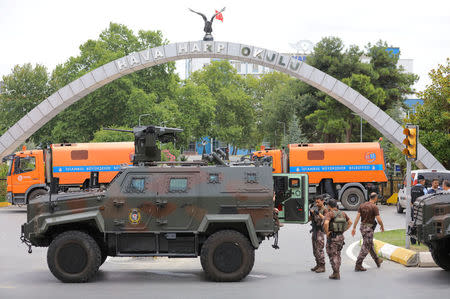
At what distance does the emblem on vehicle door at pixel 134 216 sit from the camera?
12.2 m

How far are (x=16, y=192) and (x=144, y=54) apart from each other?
10899mm

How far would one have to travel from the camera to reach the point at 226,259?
11938mm

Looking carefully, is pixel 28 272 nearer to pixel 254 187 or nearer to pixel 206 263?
pixel 206 263

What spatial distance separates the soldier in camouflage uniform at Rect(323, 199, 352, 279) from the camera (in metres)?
12.3

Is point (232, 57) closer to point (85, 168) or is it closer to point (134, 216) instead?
point (85, 168)

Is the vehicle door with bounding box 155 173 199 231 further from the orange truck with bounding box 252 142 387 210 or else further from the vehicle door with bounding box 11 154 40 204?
the vehicle door with bounding box 11 154 40 204

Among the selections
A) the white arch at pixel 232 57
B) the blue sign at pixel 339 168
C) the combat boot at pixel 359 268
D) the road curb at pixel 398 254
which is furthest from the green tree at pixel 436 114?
the combat boot at pixel 359 268

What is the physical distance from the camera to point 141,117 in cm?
6066

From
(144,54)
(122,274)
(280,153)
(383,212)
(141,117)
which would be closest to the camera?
(122,274)

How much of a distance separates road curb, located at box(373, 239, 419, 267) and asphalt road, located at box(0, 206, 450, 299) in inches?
8.2

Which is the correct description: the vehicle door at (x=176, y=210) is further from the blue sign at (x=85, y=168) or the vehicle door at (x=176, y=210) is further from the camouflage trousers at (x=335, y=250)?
the blue sign at (x=85, y=168)

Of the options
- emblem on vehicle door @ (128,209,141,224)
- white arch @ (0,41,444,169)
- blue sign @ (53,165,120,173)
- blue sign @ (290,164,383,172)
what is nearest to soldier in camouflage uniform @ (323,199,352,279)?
emblem on vehicle door @ (128,209,141,224)

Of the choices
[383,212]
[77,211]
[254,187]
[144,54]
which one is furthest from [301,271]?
[144,54]

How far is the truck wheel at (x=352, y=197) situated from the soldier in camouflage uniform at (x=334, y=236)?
18456 millimetres
